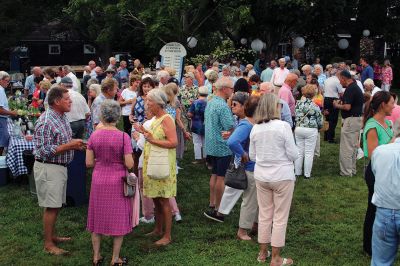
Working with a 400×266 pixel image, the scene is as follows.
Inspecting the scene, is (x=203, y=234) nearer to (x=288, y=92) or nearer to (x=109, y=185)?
(x=109, y=185)

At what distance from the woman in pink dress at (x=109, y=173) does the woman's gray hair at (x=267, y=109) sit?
128 centimetres

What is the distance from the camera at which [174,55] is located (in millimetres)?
15211

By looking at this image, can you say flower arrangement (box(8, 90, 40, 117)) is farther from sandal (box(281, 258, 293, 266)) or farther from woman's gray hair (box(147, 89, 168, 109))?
sandal (box(281, 258, 293, 266))

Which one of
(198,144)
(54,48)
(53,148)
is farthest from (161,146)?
(54,48)

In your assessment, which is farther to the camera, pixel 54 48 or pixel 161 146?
pixel 54 48

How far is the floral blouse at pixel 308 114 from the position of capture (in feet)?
28.0

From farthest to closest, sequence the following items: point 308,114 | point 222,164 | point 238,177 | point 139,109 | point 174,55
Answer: point 174,55, point 308,114, point 139,109, point 222,164, point 238,177

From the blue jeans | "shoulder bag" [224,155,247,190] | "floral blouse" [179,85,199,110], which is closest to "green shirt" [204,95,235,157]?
"shoulder bag" [224,155,247,190]

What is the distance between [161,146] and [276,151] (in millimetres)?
1317

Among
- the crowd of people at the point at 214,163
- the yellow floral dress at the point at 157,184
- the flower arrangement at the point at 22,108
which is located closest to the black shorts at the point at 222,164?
the crowd of people at the point at 214,163

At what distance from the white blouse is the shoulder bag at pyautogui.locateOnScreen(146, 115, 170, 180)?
116 cm

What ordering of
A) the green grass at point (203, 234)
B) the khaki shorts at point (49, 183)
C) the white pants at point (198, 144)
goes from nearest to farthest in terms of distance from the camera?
the khaki shorts at point (49, 183)
the green grass at point (203, 234)
the white pants at point (198, 144)

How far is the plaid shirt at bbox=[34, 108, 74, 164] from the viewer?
17.1ft

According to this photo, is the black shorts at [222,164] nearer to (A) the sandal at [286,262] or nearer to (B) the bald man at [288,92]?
(A) the sandal at [286,262]
